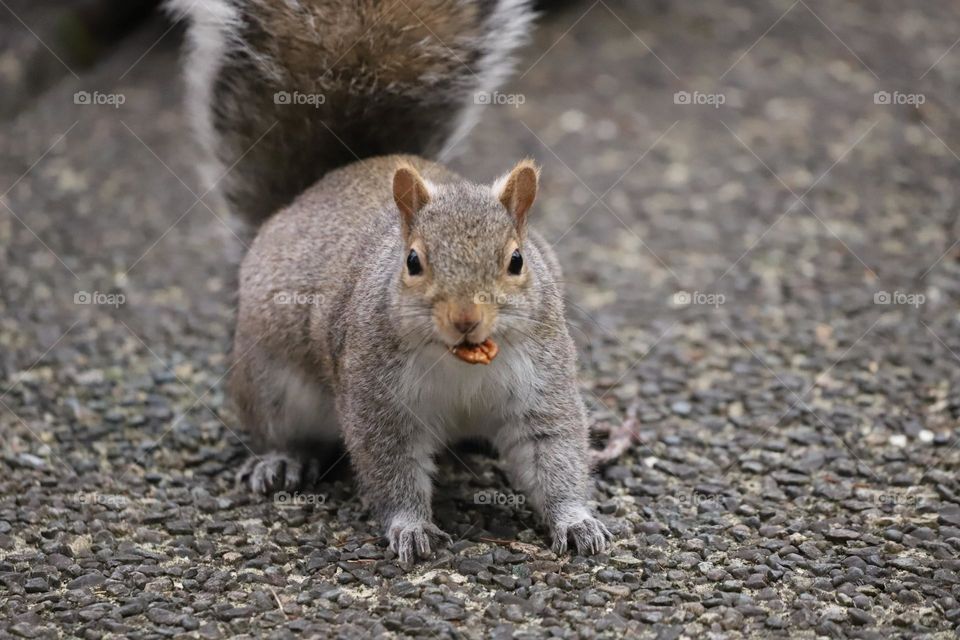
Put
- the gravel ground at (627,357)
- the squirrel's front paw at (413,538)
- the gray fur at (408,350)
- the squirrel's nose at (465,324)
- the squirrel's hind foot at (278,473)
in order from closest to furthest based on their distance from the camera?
the squirrel's nose at (465,324), the gray fur at (408,350), the gravel ground at (627,357), the squirrel's front paw at (413,538), the squirrel's hind foot at (278,473)

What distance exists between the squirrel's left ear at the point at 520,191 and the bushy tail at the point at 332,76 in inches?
36.0

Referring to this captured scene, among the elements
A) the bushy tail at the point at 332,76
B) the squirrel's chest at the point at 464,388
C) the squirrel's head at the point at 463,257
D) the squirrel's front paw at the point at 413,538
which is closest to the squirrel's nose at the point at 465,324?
the squirrel's head at the point at 463,257

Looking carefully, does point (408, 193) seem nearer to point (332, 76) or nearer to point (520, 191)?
point (520, 191)

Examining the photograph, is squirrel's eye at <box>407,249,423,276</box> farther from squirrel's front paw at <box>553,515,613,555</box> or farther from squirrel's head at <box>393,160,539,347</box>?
squirrel's front paw at <box>553,515,613,555</box>

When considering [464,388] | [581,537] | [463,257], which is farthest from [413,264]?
[581,537]

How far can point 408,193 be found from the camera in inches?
120

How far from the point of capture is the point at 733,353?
461cm

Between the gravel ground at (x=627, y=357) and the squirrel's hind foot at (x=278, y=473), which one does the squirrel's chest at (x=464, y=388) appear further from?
the squirrel's hind foot at (x=278, y=473)

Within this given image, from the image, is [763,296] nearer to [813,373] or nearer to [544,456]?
[813,373]

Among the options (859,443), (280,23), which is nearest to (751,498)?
(859,443)

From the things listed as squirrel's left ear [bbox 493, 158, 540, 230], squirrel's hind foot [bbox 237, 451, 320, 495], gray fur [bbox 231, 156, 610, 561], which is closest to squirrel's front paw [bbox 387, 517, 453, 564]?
gray fur [bbox 231, 156, 610, 561]

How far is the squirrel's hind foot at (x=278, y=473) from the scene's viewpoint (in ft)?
12.1

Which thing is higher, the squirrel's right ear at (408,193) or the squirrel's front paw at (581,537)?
the squirrel's right ear at (408,193)

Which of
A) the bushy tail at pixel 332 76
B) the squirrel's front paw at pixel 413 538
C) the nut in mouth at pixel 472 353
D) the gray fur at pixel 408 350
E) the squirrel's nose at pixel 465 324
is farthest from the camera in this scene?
the bushy tail at pixel 332 76
